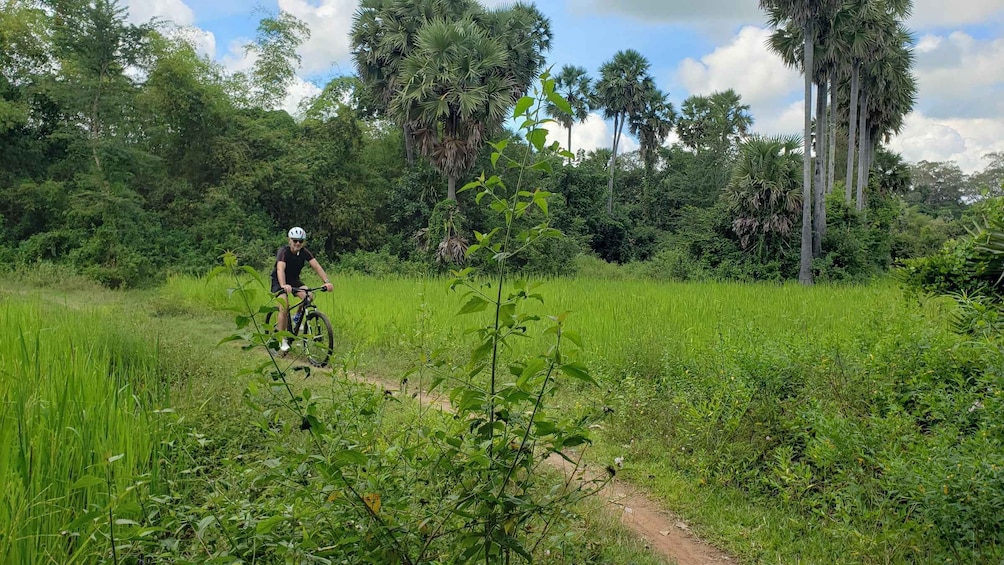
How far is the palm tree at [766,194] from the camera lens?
20.2m

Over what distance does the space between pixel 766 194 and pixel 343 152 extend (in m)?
16.7

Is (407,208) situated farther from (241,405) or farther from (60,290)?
(241,405)

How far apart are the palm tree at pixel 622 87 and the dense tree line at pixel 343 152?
7.38 m

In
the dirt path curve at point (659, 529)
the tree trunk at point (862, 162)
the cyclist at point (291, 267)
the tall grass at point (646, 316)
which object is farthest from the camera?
the tree trunk at point (862, 162)

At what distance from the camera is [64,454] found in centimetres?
282

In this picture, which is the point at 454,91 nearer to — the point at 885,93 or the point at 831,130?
the point at 831,130

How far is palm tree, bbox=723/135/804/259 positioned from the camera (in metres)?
20.2

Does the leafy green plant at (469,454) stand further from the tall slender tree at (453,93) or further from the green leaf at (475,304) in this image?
the tall slender tree at (453,93)

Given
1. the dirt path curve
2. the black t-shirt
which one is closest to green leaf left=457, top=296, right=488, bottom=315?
the dirt path curve

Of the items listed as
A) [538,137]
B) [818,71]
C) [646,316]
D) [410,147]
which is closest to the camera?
[538,137]

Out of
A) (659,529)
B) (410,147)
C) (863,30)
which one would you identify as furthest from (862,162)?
(659,529)

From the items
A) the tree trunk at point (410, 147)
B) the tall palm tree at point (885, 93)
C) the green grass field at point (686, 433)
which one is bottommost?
the green grass field at point (686, 433)

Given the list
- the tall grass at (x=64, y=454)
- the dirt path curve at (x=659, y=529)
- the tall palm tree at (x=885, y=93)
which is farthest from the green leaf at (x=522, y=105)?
the tall palm tree at (x=885, y=93)

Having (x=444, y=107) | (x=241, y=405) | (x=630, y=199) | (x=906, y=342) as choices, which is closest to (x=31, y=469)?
(x=241, y=405)
